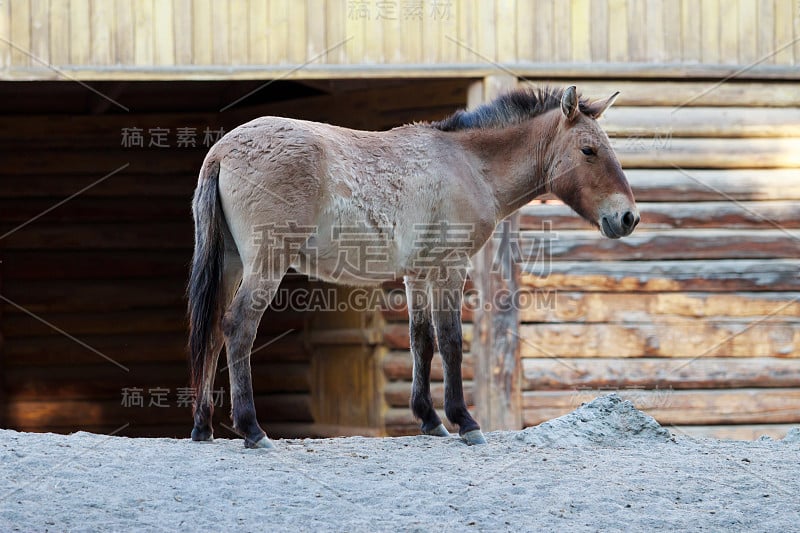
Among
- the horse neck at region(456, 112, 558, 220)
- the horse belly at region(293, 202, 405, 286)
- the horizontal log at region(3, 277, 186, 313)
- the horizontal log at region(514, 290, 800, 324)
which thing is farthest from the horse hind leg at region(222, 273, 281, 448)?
the horizontal log at region(3, 277, 186, 313)

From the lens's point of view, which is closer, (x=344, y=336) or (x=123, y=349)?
(x=344, y=336)

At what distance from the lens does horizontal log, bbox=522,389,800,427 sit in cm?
831

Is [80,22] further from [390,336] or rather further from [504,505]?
[504,505]

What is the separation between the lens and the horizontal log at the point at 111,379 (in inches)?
453

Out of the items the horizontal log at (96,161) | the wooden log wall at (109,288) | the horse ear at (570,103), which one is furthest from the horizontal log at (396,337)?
the horse ear at (570,103)

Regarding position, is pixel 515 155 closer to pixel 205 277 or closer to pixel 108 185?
pixel 205 277

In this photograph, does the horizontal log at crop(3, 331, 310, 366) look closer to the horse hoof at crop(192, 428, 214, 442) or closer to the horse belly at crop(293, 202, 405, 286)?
the horse belly at crop(293, 202, 405, 286)

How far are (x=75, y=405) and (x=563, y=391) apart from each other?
6.38m

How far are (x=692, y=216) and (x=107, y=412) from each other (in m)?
7.38

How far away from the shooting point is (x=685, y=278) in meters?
8.43

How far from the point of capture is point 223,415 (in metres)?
11.9

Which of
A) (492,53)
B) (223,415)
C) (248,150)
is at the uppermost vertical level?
(492,53)

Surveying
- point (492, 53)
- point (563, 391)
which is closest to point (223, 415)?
point (563, 391)

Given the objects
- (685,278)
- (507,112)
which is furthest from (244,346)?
(685,278)
